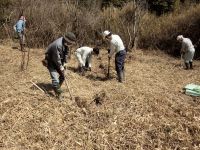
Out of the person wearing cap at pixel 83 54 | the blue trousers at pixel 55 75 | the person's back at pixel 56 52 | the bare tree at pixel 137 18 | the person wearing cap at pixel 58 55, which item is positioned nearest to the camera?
the person wearing cap at pixel 58 55

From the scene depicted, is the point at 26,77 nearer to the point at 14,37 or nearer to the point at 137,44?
the point at 14,37

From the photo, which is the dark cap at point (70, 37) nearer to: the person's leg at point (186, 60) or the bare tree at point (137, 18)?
the person's leg at point (186, 60)

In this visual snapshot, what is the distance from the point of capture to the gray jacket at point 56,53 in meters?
7.13

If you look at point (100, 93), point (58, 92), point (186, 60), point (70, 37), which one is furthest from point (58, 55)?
point (186, 60)

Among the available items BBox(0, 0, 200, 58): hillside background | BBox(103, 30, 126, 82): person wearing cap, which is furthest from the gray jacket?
BBox(0, 0, 200, 58): hillside background

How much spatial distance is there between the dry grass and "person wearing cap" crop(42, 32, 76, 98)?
1.81 feet

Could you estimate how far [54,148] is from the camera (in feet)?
20.5

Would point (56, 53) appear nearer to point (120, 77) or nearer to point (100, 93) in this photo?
point (100, 93)

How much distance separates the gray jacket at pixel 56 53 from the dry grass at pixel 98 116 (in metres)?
0.85

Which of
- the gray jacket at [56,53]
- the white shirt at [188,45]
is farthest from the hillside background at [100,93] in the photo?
the gray jacket at [56,53]

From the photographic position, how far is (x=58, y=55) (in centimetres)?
713

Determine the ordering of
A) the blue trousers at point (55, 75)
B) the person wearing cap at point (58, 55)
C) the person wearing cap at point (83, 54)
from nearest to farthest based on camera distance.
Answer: the person wearing cap at point (58, 55) → the blue trousers at point (55, 75) → the person wearing cap at point (83, 54)

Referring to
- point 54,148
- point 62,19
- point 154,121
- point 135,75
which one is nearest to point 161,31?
point 62,19

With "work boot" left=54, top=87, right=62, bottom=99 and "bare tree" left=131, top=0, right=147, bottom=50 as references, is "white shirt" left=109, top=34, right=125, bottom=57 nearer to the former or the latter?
"work boot" left=54, top=87, right=62, bottom=99
